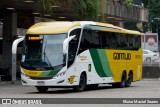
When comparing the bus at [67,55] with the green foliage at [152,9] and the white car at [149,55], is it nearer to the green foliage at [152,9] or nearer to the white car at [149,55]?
the white car at [149,55]

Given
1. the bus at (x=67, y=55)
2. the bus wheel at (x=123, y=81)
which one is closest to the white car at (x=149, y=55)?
the bus wheel at (x=123, y=81)

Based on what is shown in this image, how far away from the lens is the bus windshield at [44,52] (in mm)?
26172

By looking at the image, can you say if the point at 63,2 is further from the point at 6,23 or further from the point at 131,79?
the point at 6,23

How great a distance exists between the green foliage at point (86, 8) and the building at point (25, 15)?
2.67 feet

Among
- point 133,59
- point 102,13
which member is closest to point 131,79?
point 133,59

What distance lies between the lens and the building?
38.5m

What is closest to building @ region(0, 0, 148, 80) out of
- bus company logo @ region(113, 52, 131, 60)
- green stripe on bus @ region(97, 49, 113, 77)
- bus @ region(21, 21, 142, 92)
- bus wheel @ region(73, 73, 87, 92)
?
bus company logo @ region(113, 52, 131, 60)

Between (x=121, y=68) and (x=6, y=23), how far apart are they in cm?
1388

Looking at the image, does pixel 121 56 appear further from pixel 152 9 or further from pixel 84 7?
pixel 152 9

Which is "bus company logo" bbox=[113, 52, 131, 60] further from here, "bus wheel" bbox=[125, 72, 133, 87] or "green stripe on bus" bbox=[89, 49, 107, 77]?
"green stripe on bus" bbox=[89, 49, 107, 77]

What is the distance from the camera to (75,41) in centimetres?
2689

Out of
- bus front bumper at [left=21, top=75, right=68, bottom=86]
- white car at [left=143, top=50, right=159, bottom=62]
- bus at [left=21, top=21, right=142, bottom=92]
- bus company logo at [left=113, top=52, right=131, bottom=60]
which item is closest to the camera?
bus front bumper at [left=21, top=75, right=68, bottom=86]

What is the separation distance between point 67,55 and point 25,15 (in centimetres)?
2071

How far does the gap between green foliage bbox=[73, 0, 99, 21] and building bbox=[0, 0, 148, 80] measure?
0.81 metres
